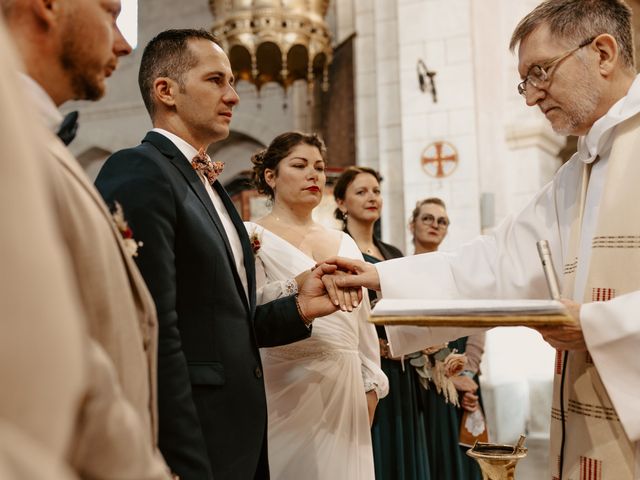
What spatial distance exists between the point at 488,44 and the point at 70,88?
7869mm

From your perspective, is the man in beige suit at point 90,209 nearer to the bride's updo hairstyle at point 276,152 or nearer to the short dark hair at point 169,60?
the short dark hair at point 169,60

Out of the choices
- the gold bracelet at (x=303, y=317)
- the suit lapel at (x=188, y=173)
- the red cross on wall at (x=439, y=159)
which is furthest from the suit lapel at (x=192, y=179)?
the red cross on wall at (x=439, y=159)

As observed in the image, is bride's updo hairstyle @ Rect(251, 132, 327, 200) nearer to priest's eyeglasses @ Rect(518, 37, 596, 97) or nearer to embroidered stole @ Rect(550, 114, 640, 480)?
priest's eyeglasses @ Rect(518, 37, 596, 97)

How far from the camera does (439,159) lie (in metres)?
8.24

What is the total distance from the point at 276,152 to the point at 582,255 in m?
1.79

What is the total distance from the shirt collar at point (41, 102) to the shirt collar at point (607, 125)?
6.22ft

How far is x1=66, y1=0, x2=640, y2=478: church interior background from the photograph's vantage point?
7117 millimetres

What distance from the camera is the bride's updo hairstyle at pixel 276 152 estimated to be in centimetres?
378

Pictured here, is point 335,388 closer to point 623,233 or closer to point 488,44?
point 623,233

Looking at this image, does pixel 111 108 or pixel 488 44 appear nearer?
pixel 488 44

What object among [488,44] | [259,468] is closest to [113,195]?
[259,468]

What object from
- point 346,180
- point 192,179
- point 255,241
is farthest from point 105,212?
point 346,180

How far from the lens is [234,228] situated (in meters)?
2.52

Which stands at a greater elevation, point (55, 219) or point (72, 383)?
point (55, 219)
